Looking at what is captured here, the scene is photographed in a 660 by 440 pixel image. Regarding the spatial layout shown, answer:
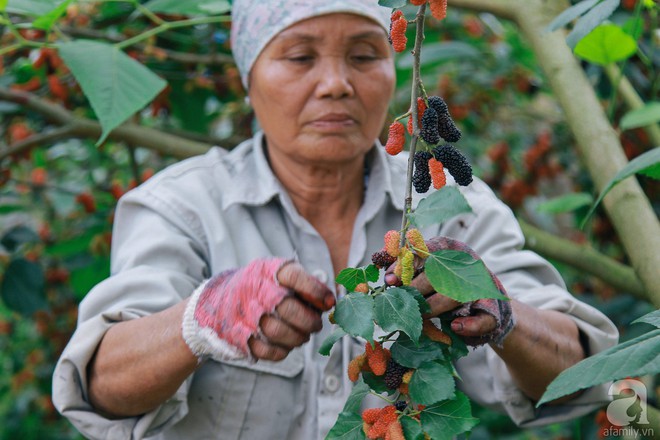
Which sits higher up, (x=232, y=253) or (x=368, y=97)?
(x=368, y=97)

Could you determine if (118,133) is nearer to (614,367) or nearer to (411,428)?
(411,428)

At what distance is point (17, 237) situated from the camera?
2.37 metres

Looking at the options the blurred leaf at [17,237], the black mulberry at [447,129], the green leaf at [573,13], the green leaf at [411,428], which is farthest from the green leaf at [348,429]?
the blurred leaf at [17,237]

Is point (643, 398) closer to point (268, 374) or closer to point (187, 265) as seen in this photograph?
point (268, 374)

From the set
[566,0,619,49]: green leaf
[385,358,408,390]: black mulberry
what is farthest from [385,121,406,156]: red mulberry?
[566,0,619,49]: green leaf

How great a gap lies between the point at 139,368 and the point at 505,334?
1.82 feet

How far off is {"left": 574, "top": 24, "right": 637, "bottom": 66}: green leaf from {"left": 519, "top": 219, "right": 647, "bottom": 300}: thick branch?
0.54 metres

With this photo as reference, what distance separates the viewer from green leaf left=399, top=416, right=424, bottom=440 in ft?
3.34

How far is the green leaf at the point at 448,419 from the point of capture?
1.01 metres

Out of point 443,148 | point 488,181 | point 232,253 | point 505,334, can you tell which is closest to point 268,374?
point 232,253

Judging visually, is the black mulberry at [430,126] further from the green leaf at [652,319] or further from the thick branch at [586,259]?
the thick branch at [586,259]

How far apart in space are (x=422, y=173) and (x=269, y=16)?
0.67 m

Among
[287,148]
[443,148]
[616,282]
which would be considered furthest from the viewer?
[616,282]

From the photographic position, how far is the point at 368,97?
159cm
